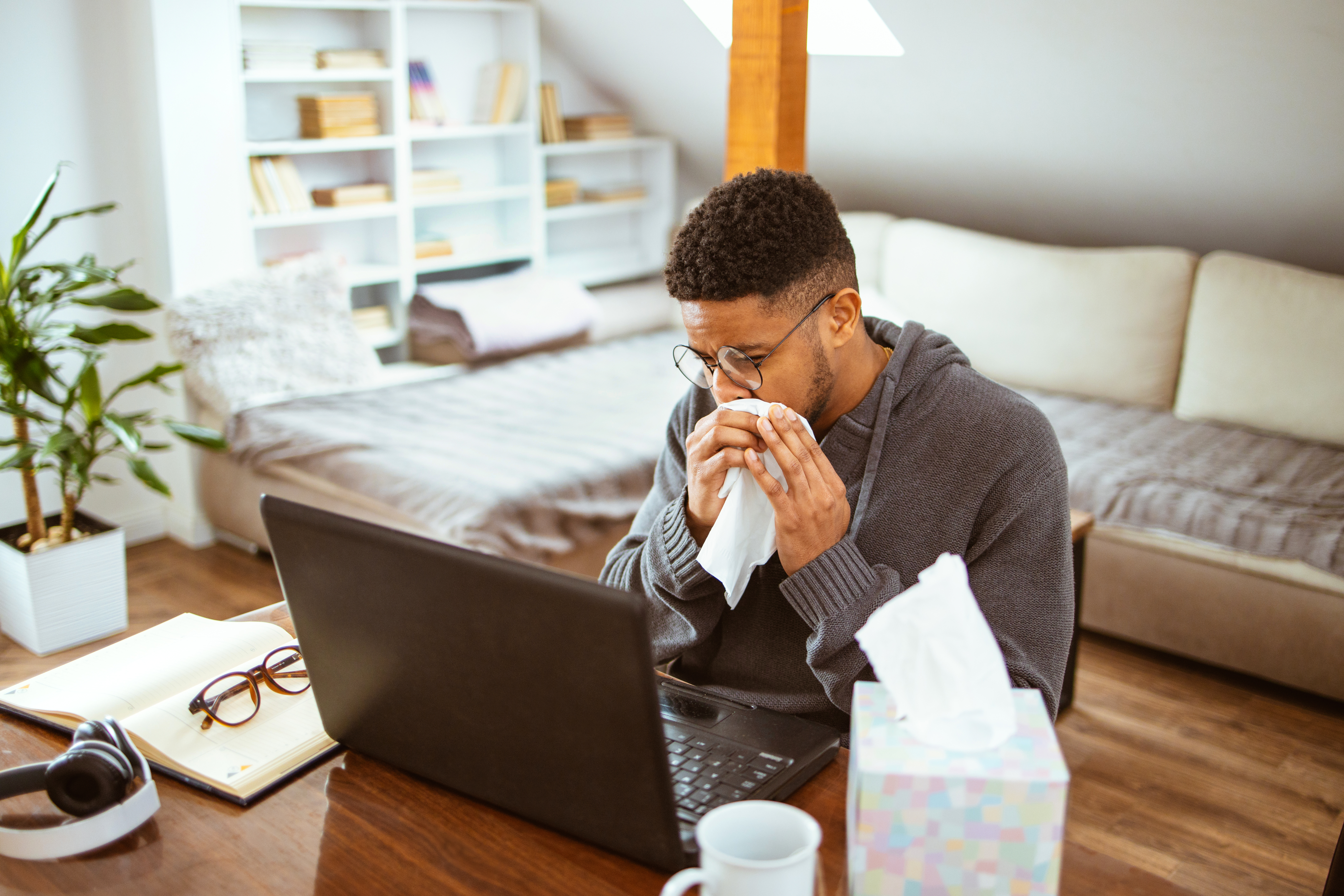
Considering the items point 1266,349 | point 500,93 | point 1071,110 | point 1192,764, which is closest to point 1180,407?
point 1266,349

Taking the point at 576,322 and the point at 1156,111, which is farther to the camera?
the point at 576,322

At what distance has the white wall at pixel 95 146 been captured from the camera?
3225 millimetres

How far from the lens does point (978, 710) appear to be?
0.79 m

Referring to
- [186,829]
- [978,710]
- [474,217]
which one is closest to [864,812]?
[978,710]

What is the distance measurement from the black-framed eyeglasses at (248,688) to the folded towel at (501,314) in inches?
112

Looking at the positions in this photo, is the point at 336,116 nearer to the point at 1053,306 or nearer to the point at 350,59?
the point at 350,59

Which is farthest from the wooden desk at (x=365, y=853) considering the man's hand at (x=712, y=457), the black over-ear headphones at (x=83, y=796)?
the man's hand at (x=712, y=457)

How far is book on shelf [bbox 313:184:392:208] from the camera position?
3994 millimetres

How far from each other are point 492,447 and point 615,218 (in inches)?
98.3

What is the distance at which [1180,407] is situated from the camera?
352 cm

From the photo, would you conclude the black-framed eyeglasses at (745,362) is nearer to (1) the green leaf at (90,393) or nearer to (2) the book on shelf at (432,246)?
(1) the green leaf at (90,393)

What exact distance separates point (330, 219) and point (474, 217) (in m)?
0.92

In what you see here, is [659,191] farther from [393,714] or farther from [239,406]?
[393,714]

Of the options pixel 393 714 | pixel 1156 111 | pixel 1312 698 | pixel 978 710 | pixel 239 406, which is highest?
pixel 1156 111
